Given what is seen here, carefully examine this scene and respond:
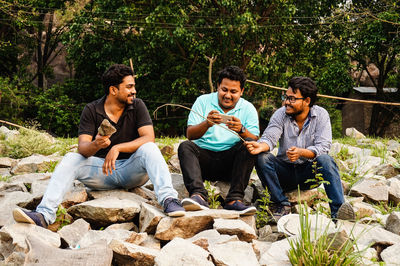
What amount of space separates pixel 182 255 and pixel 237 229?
65cm

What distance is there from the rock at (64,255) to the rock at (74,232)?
0.36 meters

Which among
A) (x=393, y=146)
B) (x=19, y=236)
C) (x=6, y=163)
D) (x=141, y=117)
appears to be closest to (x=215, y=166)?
(x=141, y=117)

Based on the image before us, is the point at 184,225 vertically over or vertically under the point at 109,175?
under

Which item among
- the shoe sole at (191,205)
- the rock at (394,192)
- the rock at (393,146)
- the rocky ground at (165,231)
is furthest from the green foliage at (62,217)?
the rock at (393,146)

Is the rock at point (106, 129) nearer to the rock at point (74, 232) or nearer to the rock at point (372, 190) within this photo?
the rock at point (74, 232)

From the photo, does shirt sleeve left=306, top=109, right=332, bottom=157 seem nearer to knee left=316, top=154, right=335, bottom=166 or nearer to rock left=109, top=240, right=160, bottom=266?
knee left=316, top=154, right=335, bottom=166

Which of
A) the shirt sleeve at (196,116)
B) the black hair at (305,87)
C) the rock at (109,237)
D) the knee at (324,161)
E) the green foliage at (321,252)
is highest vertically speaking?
the black hair at (305,87)

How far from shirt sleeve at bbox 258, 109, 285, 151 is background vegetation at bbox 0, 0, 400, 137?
8593 mm

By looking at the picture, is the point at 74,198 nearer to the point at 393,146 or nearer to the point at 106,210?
the point at 106,210

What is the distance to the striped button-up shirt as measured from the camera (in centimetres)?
381

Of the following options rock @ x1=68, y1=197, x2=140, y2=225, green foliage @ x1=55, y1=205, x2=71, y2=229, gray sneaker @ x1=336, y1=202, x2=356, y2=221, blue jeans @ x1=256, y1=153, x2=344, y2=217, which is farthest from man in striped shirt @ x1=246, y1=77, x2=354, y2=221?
green foliage @ x1=55, y1=205, x2=71, y2=229

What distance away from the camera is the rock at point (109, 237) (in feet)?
9.46

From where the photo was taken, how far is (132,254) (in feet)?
8.56

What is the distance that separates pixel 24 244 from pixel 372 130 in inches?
608
